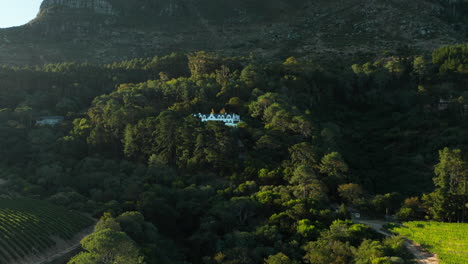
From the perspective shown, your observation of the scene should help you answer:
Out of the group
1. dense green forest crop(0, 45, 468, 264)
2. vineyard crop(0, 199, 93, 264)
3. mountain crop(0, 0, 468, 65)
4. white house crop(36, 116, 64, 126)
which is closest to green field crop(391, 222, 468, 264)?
dense green forest crop(0, 45, 468, 264)

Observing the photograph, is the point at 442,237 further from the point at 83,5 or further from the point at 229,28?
the point at 83,5

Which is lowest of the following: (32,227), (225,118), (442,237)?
(442,237)

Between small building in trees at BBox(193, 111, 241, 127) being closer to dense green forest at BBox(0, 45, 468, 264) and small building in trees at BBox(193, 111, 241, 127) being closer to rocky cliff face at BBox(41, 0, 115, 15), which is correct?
dense green forest at BBox(0, 45, 468, 264)

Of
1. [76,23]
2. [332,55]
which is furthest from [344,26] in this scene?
[76,23]

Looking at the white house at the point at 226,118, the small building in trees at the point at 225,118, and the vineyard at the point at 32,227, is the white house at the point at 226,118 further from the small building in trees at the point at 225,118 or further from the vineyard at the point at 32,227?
the vineyard at the point at 32,227

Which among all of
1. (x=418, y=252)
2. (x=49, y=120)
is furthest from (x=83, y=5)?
(x=418, y=252)

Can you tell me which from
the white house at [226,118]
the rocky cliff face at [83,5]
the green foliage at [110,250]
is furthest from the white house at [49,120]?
the rocky cliff face at [83,5]
